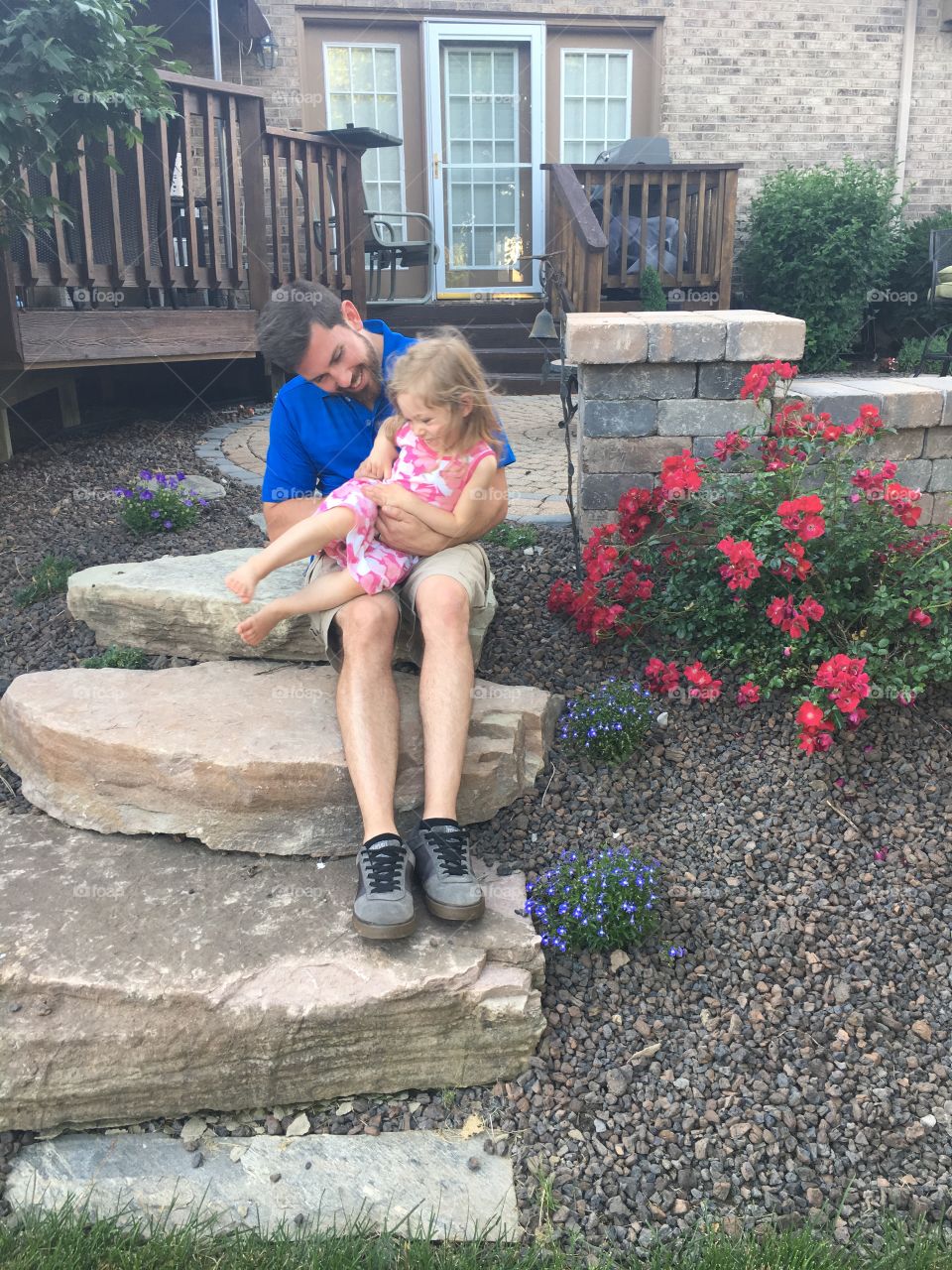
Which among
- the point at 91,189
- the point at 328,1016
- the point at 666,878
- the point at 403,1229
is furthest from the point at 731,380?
the point at 91,189

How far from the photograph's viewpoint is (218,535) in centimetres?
378

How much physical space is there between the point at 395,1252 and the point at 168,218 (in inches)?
190

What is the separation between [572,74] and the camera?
28.1 feet

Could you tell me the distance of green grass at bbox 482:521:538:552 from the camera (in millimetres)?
3536

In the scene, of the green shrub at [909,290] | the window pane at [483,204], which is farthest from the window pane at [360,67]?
the green shrub at [909,290]

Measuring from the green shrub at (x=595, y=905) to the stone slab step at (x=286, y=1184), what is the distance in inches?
17.6

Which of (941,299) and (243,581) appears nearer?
(243,581)

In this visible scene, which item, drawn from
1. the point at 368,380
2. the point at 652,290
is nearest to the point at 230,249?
the point at 652,290

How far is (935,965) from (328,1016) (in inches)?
49.3

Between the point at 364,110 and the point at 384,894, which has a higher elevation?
the point at 364,110

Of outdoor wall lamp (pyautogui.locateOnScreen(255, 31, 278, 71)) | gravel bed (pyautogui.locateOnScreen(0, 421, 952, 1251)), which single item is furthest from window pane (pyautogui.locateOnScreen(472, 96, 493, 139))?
gravel bed (pyautogui.locateOnScreen(0, 421, 952, 1251))

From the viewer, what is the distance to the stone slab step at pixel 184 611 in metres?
2.70

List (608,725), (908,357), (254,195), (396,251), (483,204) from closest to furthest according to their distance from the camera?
(608,725), (254,195), (396,251), (908,357), (483,204)

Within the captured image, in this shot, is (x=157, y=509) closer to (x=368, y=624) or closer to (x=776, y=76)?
(x=368, y=624)
